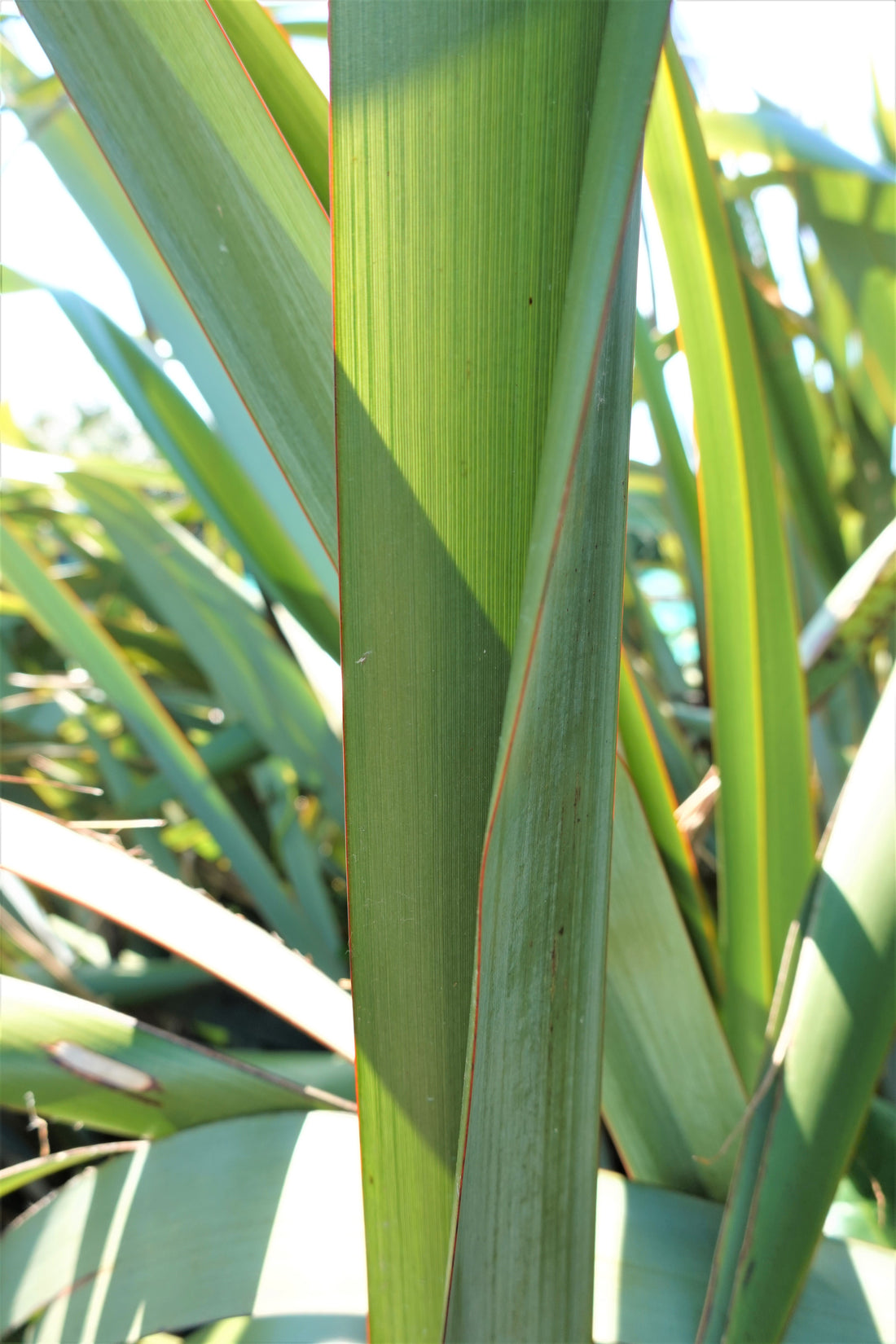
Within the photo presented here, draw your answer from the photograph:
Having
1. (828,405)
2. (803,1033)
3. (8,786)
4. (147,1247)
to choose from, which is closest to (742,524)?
(803,1033)

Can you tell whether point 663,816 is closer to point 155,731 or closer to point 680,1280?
point 680,1280

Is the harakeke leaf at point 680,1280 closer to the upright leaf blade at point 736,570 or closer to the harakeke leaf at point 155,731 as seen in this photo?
the upright leaf blade at point 736,570

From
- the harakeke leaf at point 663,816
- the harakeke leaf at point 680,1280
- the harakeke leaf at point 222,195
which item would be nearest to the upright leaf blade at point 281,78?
the harakeke leaf at point 222,195

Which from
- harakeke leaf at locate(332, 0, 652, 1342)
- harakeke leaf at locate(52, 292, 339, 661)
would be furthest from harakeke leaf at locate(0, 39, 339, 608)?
harakeke leaf at locate(332, 0, 652, 1342)

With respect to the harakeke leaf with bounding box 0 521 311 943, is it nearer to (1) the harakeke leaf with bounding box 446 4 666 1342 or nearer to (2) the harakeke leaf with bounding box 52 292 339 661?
(2) the harakeke leaf with bounding box 52 292 339 661

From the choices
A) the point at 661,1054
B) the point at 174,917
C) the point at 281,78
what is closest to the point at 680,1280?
the point at 661,1054

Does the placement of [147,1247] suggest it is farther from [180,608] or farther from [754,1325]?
[180,608]

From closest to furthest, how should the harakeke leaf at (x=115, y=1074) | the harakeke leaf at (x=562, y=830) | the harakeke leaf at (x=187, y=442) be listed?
the harakeke leaf at (x=562, y=830) → the harakeke leaf at (x=115, y=1074) → the harakeke leaf at (x=187, y=442)

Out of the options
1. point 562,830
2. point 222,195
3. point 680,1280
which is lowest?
point 680,1280
